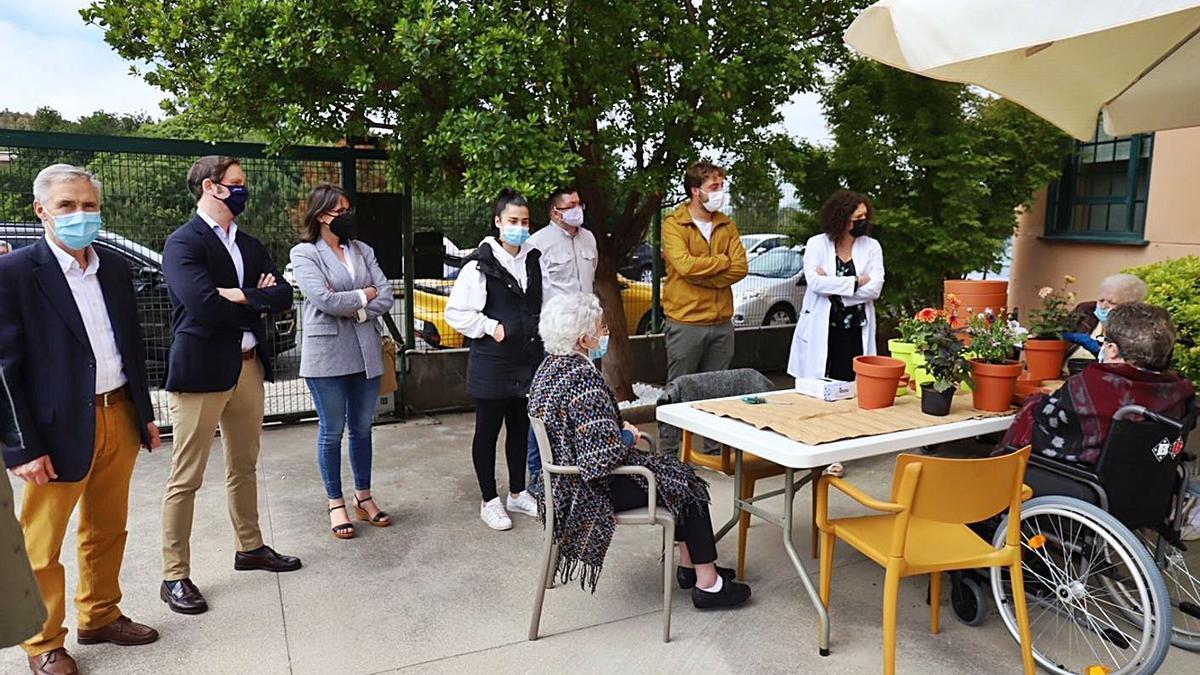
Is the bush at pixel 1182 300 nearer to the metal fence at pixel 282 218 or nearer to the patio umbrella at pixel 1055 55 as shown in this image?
the patio umbrella at pixel 1055 55

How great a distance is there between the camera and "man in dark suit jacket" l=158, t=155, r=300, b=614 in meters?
3.19

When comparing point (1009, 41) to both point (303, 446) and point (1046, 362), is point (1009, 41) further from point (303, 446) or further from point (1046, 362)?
point (303, 446)

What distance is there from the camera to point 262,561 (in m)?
3.69

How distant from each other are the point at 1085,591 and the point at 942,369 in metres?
0.91

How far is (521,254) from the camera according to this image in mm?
4293

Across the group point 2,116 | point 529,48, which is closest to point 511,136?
point 529,48

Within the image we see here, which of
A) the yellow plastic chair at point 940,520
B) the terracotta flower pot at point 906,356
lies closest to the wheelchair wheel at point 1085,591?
the yellow plastic chair at point 940,520

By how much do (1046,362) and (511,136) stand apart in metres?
2.81

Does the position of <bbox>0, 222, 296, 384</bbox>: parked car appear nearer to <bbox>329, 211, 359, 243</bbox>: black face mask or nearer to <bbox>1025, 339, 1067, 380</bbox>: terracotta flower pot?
<bbox>329, 211, 359, 243</bbox>: black face mask

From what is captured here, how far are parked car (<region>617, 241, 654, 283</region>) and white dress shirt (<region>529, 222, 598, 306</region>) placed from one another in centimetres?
210

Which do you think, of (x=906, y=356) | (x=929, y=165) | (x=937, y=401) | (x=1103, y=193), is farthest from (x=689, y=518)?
(x=1103, y=193)

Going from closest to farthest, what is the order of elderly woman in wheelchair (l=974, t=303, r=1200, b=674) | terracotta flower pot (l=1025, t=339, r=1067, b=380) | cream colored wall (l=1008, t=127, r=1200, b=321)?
elderly woman in wheelchair (l=974, t=303, r=1200, b=674) → terracotta flower pot (l=1025, t=339, r=1067, b=380) → cream colored wall (l=1008, t=127, r=1200, b=321)

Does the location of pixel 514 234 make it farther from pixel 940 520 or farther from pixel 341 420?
pixel 940 520

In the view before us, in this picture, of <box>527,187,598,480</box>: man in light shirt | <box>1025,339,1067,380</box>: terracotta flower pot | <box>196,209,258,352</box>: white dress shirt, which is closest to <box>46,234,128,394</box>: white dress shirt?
<box>196,209,258,352</box>: white dress shirt
